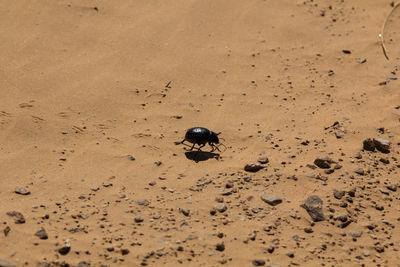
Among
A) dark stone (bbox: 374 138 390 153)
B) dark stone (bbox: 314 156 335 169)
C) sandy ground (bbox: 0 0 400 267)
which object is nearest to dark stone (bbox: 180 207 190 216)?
sandy ground (bbox: 0 0 400 267)

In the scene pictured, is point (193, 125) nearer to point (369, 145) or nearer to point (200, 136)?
point (200, 136)

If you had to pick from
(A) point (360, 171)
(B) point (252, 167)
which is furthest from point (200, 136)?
(A) point (360, 171)

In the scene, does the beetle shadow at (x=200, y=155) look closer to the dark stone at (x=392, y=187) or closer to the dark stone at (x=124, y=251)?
the dark stone at (x=124, y=251)

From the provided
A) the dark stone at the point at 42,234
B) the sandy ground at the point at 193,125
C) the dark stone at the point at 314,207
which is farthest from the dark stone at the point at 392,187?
the dark stone at the point at 42,234

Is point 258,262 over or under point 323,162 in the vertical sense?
under

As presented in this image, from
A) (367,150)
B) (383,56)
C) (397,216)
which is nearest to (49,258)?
(397,216)

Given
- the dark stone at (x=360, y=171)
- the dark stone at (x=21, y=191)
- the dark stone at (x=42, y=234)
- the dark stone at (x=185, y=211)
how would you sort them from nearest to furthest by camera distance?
1. the dark stone at (x=42, y=234)
2. the dark stone at (x=185, y=211)
3. the dark stone at (x=21, y=191)
4. the dark stone at (x=360, y=171)
